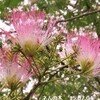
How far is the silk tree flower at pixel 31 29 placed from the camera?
1430mm

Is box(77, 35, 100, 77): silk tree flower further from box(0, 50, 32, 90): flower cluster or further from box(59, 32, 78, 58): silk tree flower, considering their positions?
box(0, 50, 32, 90): flower cluster

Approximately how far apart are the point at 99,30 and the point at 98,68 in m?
3.35

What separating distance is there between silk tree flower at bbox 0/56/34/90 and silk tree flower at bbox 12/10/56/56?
0.23 feet

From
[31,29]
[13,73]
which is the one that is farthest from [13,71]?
[31,29]

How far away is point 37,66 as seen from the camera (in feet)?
4.72

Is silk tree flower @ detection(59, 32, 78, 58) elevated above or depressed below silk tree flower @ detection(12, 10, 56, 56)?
below

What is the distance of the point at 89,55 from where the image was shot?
1.53 metres

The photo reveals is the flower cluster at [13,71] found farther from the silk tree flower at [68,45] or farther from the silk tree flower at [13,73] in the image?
the silk tree flower at [68,45]

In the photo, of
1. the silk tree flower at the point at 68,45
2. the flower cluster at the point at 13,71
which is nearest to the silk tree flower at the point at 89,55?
the silk tree flower at the point at 68,45

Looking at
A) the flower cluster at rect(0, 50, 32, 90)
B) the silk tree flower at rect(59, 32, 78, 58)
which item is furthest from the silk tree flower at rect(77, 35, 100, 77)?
the flower cluster at rect(0, 50, 32, 90)

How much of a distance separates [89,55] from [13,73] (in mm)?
294

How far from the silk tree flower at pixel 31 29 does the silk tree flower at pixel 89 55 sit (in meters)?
0.13

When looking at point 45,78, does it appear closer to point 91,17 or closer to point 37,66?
point 37,66

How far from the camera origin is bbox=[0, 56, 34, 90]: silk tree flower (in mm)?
1499
